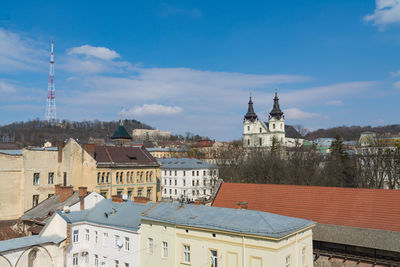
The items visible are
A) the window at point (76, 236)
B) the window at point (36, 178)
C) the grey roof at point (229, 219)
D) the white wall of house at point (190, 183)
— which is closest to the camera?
the grey roof at point (229, 219)

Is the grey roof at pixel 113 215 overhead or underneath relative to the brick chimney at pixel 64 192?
underneath

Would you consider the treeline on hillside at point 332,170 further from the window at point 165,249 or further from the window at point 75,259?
the window at point 75,259

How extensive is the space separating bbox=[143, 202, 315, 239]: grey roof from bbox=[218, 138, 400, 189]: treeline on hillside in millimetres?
37024

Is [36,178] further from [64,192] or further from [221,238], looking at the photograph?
[221,238]

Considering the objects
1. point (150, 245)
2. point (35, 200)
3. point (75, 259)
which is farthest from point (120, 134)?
point (150, 245)

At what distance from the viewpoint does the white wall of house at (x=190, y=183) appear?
74.1 m

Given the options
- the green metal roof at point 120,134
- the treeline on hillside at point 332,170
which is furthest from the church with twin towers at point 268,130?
the green metal roof at point 120,134

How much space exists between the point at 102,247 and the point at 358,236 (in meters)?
19.4

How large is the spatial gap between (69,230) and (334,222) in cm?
2098

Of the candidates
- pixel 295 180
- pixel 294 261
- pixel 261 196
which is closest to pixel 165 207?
pixel 294 261

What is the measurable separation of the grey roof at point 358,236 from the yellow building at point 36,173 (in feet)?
98.5

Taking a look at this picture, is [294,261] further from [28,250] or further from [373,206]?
[28,250]

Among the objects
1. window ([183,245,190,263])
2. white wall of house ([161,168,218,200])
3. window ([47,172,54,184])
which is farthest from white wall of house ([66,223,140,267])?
white wall of house ([161,168,218,200])

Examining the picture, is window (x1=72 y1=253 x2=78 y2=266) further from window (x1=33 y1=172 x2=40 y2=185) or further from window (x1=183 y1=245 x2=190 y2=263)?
window (x1=33 y1=172 x2=40 y2=185)
